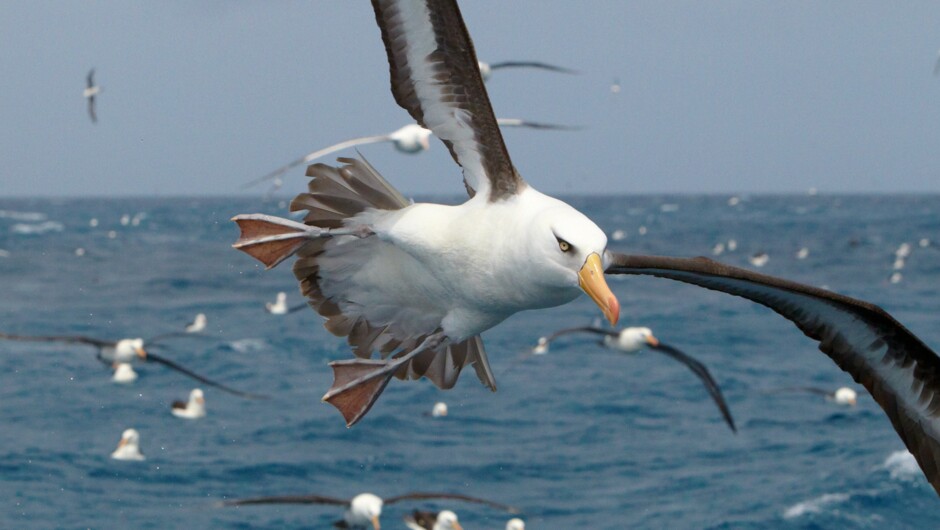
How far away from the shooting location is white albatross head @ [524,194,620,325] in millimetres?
5139

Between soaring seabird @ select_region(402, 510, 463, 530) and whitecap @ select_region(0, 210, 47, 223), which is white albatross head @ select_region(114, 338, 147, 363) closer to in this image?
soaring seabird @ select_region(402, 510, 463, 530)

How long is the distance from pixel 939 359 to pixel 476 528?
411 inches

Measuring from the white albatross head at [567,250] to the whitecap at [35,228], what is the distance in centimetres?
7552

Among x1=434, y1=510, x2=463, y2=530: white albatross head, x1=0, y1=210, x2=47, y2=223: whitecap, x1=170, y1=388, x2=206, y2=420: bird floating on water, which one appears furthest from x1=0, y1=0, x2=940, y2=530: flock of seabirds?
x1=0, y1=210, x2=47, y2=223: whitecap

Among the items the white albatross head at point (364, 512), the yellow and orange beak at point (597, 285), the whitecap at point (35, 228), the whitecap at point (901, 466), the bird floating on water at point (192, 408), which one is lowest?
the whitecap at point (35, 228)

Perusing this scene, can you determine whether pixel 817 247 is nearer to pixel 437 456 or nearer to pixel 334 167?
pixel 437 456

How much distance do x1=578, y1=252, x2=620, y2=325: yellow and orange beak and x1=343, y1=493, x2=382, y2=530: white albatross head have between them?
1011cm

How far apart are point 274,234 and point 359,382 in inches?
38.9

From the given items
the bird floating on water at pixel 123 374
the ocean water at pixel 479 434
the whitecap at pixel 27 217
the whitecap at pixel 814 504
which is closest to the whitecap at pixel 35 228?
the whitecap at pixel 27 217

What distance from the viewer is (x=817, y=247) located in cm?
6600

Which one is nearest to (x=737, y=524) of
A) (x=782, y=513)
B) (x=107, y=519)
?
(x=782, y=513)

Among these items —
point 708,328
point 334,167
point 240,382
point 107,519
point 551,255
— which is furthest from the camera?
point 708,328

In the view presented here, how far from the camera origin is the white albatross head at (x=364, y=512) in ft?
48.4

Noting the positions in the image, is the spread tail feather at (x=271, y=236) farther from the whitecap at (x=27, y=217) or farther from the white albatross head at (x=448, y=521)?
the whitecap at (x=27, y=217)
